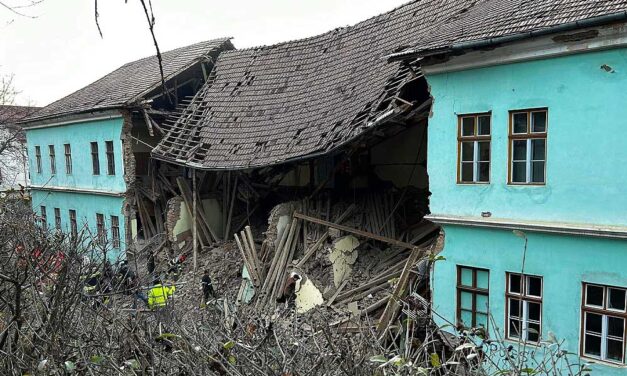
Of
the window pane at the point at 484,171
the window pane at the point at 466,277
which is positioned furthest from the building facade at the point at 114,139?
the window pane at the point at 466,277

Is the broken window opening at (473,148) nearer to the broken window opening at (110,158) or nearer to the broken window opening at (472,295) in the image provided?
the broken window opening at (472,295)

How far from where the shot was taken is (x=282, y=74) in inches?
651

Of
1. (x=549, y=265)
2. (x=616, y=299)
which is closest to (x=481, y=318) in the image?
(x=549, y=265)

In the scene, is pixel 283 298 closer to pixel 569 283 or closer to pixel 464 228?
pixel 464 228

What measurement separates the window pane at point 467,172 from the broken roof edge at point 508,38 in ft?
6.66

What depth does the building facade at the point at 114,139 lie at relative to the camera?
59.6 ft

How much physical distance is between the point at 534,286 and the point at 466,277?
121 cm

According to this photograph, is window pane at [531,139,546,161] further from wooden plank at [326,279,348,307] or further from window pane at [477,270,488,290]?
wooden plank at [326,279,348,307]

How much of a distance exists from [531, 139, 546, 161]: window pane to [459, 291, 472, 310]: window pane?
2.74m

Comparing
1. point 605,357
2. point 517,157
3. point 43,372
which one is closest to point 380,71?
point 517,157

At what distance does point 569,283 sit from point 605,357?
120 cm

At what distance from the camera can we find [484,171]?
892cm

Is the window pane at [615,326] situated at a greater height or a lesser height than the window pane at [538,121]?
lesser

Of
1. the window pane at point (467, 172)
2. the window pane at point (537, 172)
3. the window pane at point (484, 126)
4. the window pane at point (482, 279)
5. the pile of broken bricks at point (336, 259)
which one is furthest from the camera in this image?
the pile of broken bricks at point (336, 259)
